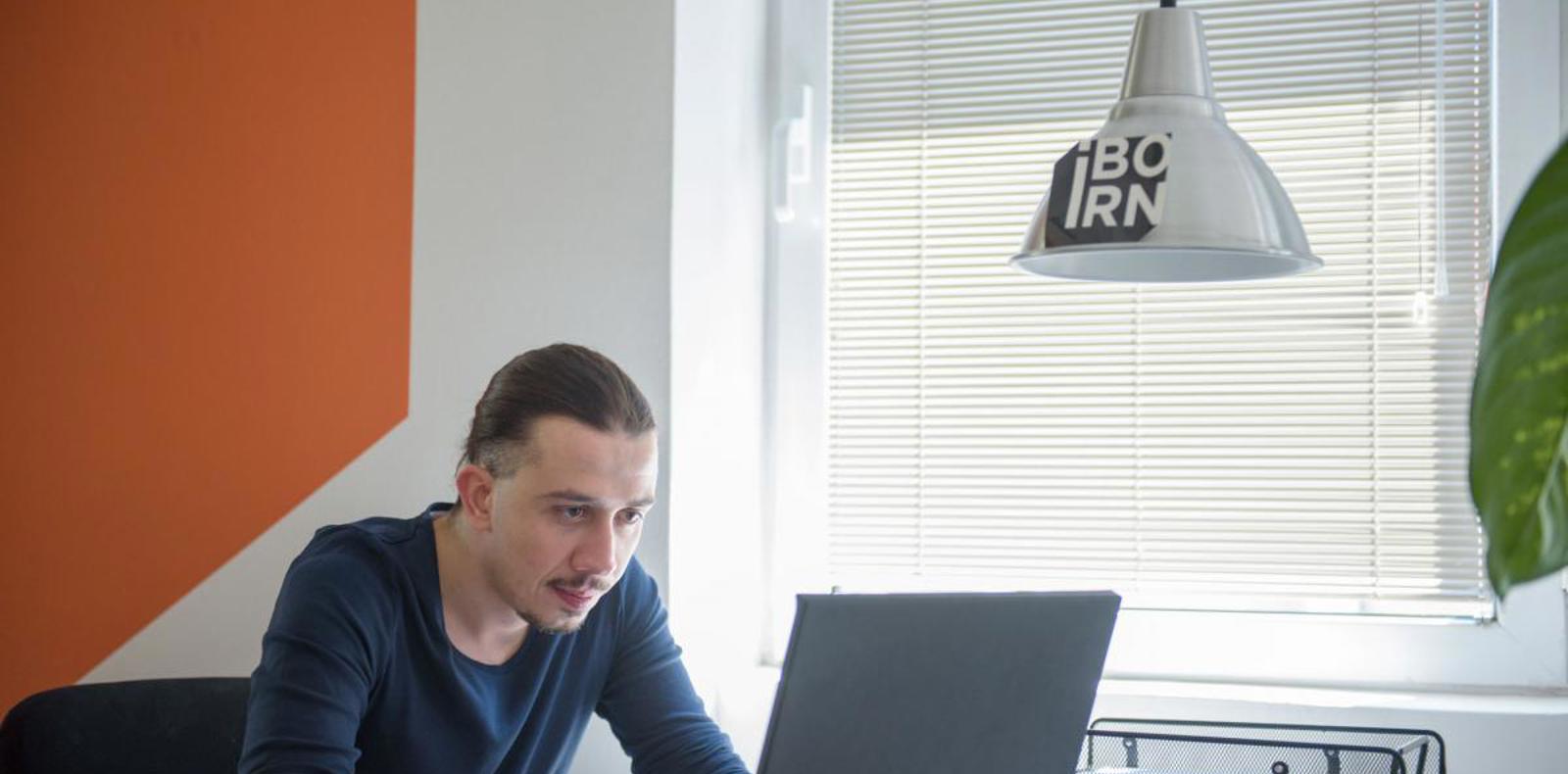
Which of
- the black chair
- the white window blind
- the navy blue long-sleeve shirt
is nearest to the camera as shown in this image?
the navy blue long-sleeve shirt

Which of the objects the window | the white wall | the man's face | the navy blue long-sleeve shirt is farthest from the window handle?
the man's face

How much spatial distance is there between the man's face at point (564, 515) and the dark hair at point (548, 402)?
14mm

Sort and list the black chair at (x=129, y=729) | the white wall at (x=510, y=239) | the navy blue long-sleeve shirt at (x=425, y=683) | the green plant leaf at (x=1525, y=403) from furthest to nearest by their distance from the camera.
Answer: the white wall at (x=510, y=239) < the black chair at (x=129, y=729) < the navy blue long-sleeve shirt at (x=425, y=683) < the green plant leaf at (x=1525, y=403)

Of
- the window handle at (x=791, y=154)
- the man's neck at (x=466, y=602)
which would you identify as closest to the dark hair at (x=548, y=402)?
the man's neck at (x=466, y=602)

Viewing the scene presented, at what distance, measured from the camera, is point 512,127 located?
228 cm

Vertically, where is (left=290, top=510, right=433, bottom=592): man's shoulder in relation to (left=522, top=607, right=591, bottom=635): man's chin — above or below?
above

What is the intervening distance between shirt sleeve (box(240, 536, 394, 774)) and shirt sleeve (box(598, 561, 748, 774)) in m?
0.33

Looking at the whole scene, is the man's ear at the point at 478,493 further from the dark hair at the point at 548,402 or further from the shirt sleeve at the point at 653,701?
the shirt sleeve at the point at 653,701

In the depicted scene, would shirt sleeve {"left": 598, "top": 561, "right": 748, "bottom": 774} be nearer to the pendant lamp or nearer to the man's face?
the man's face

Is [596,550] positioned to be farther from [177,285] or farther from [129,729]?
[177,285]

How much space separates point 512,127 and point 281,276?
1.48ft

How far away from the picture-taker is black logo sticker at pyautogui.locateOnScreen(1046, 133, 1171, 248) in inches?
57.5

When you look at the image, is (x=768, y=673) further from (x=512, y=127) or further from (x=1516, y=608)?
(x=1516, y=608)

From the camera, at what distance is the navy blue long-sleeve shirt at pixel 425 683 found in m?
1.57
